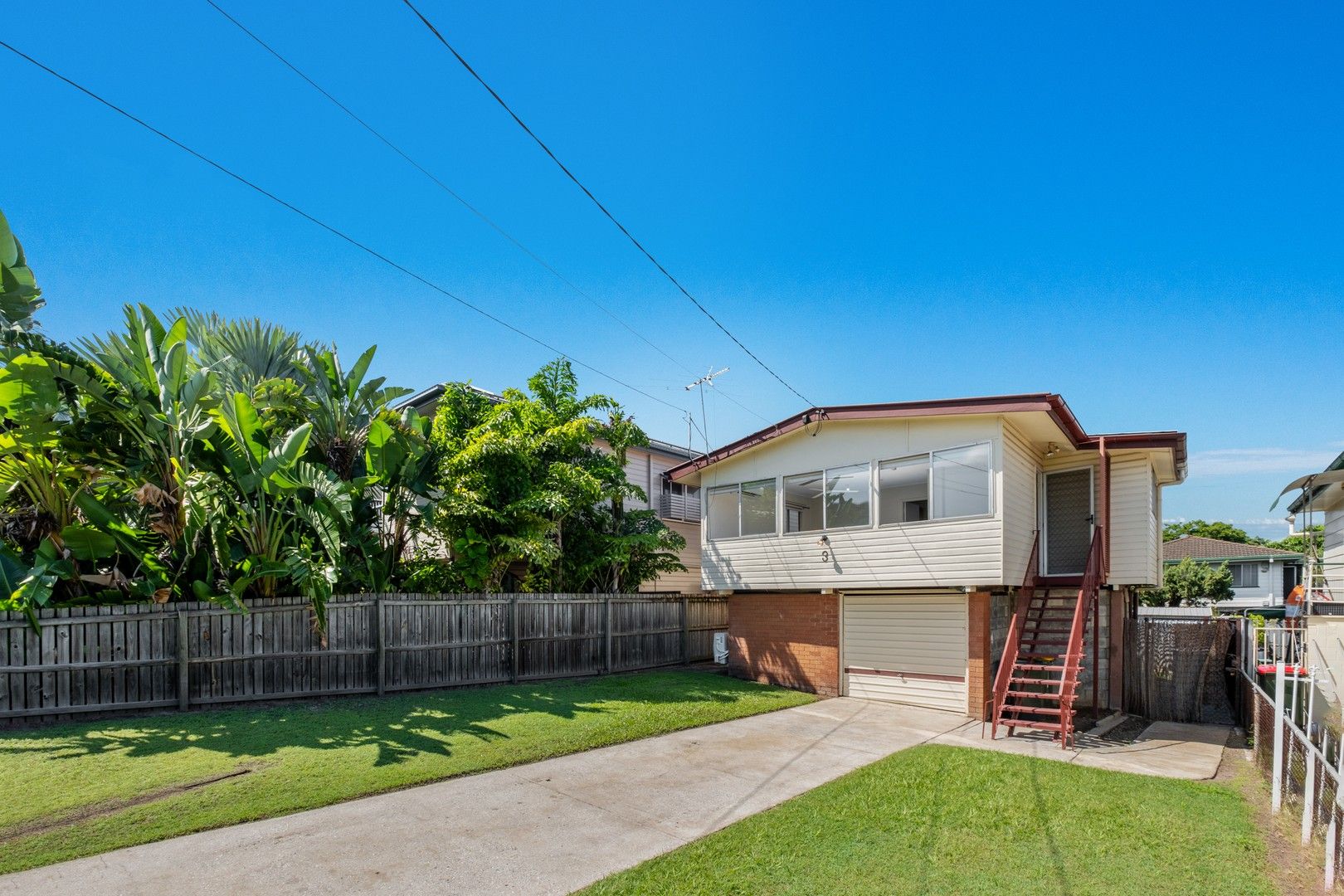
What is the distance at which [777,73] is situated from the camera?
1062 cm

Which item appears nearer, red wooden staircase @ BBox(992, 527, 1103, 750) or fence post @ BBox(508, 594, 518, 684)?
red wooden staircase @ BBox(992, 527, 1103, 750)

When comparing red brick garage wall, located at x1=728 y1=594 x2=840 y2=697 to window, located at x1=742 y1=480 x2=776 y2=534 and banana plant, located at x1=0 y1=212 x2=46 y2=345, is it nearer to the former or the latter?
window, located at x1=742 y1=480 x2=776 y2=534

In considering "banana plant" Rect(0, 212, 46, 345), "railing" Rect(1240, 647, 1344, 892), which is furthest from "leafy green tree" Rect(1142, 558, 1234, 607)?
"banana plant" Rect(0, 212, 46, 345)

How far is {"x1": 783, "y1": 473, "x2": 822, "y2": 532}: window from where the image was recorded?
1372cm

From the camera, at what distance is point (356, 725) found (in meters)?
9.05

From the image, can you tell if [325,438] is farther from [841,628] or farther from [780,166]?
[841,628]

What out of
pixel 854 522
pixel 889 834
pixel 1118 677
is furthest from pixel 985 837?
pixel 1118 677

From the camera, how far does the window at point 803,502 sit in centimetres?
1372

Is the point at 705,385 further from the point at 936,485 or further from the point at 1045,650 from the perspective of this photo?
the point at 1045,650

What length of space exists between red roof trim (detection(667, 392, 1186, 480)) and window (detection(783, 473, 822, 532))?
2.97 ft

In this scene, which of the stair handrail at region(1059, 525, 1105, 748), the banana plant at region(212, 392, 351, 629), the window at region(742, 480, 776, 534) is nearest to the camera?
the banana plant at region(212, 392, 351, 629)

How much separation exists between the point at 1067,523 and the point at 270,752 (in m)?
13.6

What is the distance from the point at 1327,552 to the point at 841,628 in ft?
36.6

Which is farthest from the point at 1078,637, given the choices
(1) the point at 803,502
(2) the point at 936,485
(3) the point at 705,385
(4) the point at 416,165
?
(4) the point at 416,165
